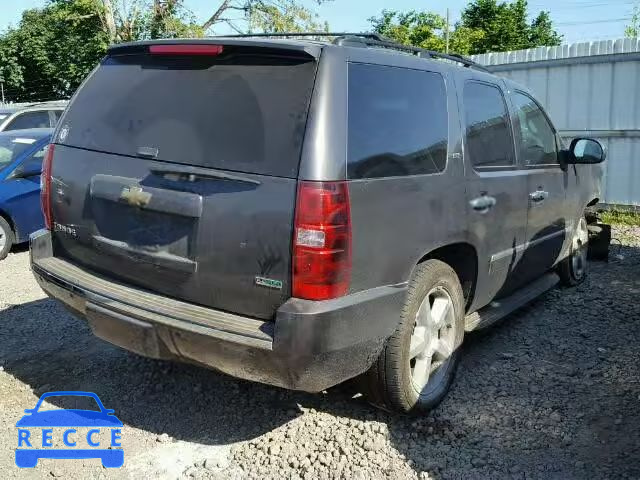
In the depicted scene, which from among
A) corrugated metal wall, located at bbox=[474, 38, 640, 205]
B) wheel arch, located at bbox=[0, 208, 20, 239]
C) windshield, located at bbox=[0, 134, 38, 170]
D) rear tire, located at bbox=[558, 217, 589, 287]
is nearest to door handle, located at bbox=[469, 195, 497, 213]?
rear tire, located at bbox=[558, 217, 589, 287]

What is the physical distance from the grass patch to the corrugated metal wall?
19 centimetres

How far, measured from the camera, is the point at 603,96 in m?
9.81

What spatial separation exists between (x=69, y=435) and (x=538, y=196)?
3465mm

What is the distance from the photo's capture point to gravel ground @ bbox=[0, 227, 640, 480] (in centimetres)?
308

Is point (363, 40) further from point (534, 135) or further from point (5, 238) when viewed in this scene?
point (5, 238)

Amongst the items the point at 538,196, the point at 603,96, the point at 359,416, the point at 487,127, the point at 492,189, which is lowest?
the point at 359,416

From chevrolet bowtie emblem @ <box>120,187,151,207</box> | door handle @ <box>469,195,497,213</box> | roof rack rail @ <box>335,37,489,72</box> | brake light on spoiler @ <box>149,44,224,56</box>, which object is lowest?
door handle @ <box>469,195,497,213</box>

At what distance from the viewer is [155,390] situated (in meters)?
3.85

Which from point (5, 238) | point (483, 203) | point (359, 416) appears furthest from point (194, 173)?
point (5, 238)

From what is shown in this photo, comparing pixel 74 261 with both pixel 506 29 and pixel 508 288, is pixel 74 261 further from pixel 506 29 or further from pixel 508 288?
pixel 506 29

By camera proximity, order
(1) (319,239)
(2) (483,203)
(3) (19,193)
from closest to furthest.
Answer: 1. (1) (319,239)
2. (2) (483,203)
3. (3) (19,193)

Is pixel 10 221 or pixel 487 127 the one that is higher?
pixel 487 127

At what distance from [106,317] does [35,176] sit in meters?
5.36

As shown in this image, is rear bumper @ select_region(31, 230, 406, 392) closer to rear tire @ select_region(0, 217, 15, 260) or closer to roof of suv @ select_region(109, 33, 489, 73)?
roof of suv @ select_region(109, 33, 489, 73)
